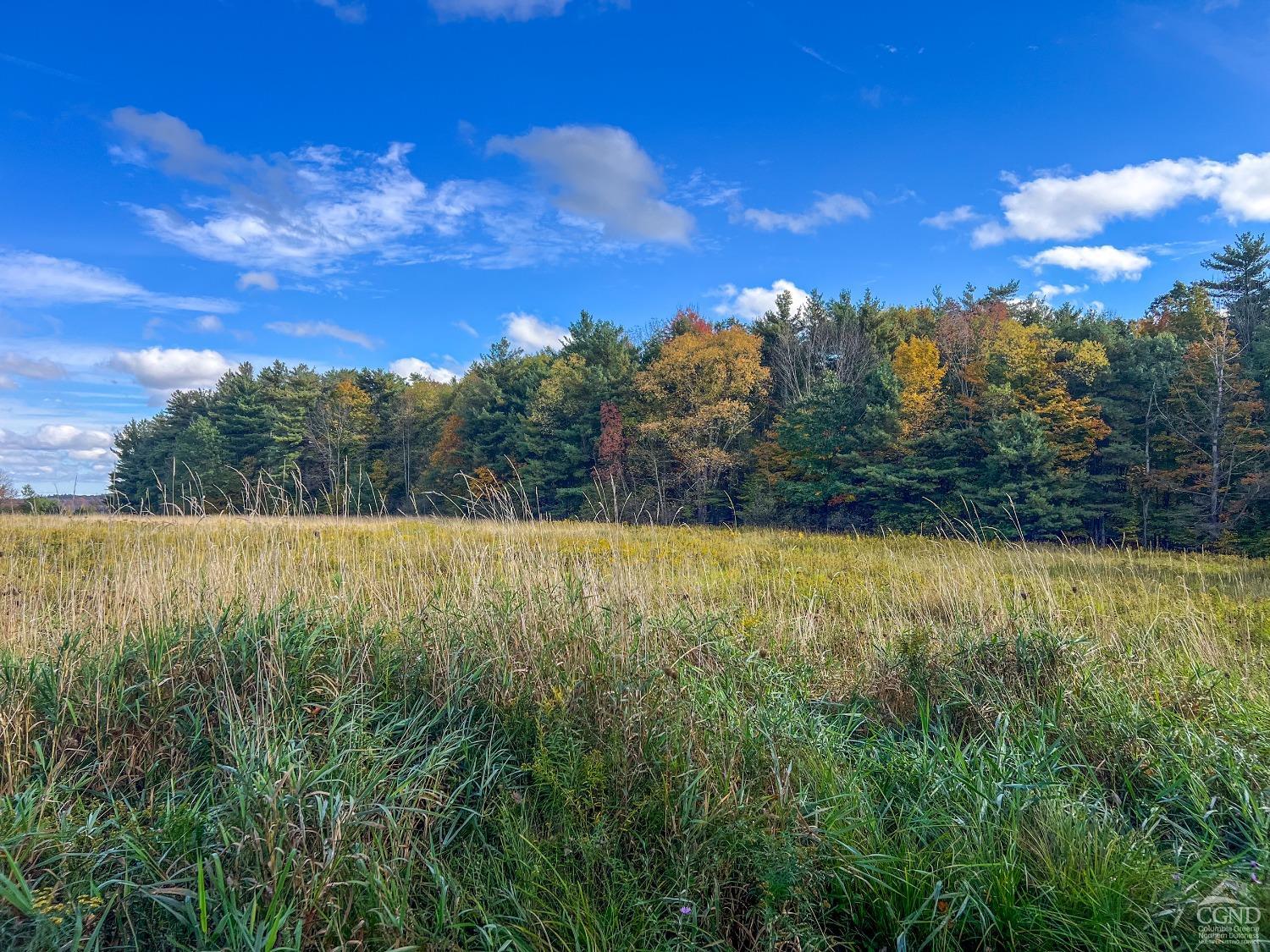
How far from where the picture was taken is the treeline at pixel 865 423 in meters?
19.6

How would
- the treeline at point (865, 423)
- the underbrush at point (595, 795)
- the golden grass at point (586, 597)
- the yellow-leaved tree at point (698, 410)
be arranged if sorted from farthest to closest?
the yellow-leaved tree at point (698, 410), the treeline at point (865, 423), the golden grass at point (586, 597), the underbrush at point (595, 795)

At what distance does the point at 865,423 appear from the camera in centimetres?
2380

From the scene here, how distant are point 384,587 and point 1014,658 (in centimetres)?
484

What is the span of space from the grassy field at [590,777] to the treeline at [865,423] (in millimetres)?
8664

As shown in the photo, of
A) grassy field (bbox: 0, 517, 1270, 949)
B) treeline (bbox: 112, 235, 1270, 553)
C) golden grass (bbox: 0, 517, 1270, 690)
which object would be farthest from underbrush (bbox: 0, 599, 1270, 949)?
treeline (bbox: 112, 235, 1270, 553)

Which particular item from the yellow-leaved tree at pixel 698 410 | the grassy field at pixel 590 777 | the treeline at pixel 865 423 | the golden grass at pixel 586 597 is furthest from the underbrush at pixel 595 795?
the yellow-leaved tree at pixel 698 410

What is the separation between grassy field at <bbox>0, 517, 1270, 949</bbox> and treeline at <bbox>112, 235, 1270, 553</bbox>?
28.4 feet

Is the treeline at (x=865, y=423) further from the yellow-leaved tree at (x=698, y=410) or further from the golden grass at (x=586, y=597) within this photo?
the golden grass at (x=586, y=597)

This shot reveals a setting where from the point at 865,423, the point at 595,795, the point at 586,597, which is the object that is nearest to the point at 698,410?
the point at 865,423

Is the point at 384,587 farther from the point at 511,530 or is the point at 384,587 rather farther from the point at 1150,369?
the point at 1150,369

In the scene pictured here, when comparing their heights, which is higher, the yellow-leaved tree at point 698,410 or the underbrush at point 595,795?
the yellow-leaved tree at point 698,410

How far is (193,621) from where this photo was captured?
145 inches

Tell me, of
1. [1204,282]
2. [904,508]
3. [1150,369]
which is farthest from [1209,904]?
[1204,282]

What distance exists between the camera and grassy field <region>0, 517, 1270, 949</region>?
1.85 metres
